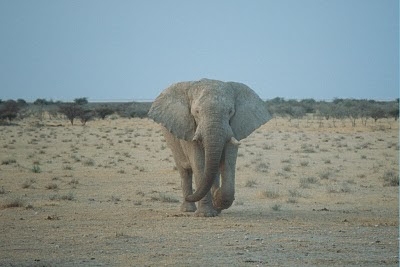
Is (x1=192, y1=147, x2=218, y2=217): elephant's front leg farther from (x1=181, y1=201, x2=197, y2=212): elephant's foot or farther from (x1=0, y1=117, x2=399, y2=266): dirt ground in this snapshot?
(x1=181, y1=201, x2=197, y2=212): elephant's foot

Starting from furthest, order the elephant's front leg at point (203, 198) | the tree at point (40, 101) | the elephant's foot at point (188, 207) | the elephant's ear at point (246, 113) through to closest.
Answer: the tree at point (40, 101), the elephant's foot at point (188, 207), the elephant's ear at point (246, 113), the elephant's front leg at point (203, 198)

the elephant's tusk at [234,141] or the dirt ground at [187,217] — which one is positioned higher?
the elephant's tusk at [234,141]

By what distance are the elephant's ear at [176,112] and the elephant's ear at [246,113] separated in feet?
2.69

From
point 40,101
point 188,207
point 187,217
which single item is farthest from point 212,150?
point 40,101

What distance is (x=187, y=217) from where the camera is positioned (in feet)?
41.7

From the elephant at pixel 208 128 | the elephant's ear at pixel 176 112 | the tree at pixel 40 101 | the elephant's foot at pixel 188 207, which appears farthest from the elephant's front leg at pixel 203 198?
the tree at pixel 40 101

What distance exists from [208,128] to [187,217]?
73.6 inches

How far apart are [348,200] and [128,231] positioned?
697 cm

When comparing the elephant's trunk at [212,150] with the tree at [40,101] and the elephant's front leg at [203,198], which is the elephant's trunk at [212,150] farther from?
the tree at [40,101]

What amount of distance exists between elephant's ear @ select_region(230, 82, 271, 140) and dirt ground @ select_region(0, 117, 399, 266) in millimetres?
1632

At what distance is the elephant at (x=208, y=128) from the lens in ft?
39.1

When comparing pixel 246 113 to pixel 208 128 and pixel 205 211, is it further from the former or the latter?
pixel 205 211

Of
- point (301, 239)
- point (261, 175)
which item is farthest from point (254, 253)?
point (261, 175)

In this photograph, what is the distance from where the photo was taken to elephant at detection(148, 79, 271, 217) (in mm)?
11906
